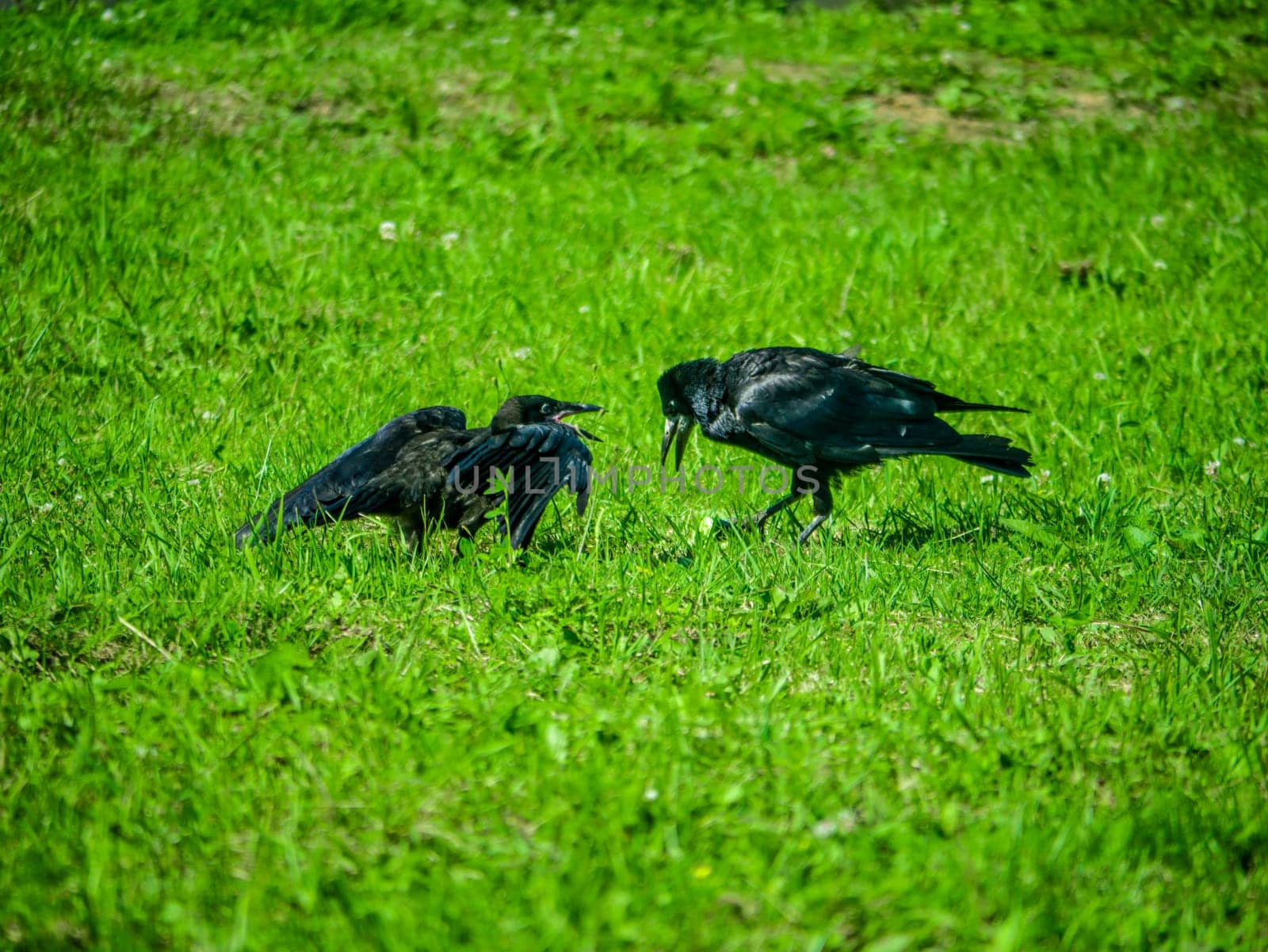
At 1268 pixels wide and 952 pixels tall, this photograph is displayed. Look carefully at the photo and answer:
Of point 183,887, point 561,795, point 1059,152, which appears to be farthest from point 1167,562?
point 1059,152

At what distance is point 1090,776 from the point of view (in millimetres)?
3354

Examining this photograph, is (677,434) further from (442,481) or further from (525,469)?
(442,481)

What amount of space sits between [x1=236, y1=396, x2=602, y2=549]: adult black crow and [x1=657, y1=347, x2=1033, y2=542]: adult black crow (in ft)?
2.67

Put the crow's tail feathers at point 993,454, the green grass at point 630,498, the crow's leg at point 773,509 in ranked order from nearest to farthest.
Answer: the green grass at point 630,498, the crow's tail feathers at point 993,454, the crow's leg at point 773,509

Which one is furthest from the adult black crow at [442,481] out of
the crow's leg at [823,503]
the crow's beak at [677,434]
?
the crow's leg at [823,503]

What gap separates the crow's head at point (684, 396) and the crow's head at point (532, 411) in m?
0.47

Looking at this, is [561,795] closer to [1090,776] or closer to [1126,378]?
[1090,776]

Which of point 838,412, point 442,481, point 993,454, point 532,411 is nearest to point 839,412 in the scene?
point 838,412

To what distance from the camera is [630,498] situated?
548 centimetres

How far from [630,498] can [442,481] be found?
3.51ft

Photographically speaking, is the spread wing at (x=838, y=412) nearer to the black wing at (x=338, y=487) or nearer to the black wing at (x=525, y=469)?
the black wing at (x=525, y=469)

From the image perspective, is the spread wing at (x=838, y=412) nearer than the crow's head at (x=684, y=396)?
Yes

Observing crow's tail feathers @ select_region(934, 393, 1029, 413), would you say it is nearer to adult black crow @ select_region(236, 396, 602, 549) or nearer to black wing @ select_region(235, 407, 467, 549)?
adult black crow @ select_region(236, 396, 602, 549)

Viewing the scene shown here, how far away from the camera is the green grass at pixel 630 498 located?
2.89 m
